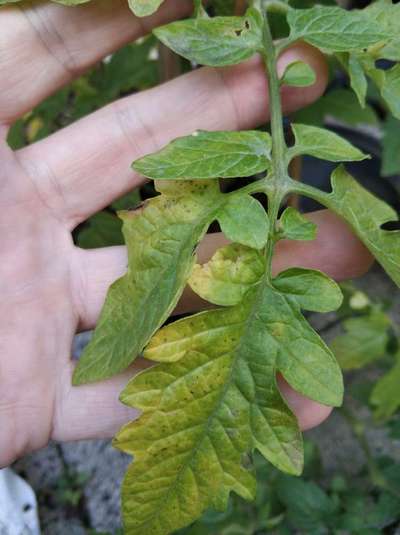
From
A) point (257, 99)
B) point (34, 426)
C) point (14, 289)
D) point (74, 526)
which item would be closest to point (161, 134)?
point (257, 99)

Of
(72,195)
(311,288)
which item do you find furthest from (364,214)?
(72,195)

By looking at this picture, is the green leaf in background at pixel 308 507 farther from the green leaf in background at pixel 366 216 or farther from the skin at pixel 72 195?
the green leaf in background at pixel 366 216

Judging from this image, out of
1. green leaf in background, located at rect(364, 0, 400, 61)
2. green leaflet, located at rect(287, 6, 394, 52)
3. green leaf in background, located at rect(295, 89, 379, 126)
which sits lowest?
green leaf in background, located at rect(295, 89, 379, 126)

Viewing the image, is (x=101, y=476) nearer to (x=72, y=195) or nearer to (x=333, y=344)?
(x=333, y=344)

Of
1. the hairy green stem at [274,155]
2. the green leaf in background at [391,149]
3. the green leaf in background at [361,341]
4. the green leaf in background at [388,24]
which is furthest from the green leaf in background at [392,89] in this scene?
the green leaf in background at [361,341]

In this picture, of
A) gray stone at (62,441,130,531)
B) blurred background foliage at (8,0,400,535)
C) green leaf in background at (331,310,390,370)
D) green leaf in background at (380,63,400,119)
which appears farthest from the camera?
gray stone at (62,441,130,531)

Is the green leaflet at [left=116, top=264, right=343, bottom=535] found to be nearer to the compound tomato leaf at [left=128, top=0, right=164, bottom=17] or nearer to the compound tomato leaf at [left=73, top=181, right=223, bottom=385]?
the compound tomato leaf at [left=73, top=181, right=223, bottom=385]

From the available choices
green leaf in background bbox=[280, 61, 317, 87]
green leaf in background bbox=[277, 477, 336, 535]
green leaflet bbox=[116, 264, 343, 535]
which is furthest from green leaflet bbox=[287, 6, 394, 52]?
green leaf in background bbox=[277, 477, 336, 535]
